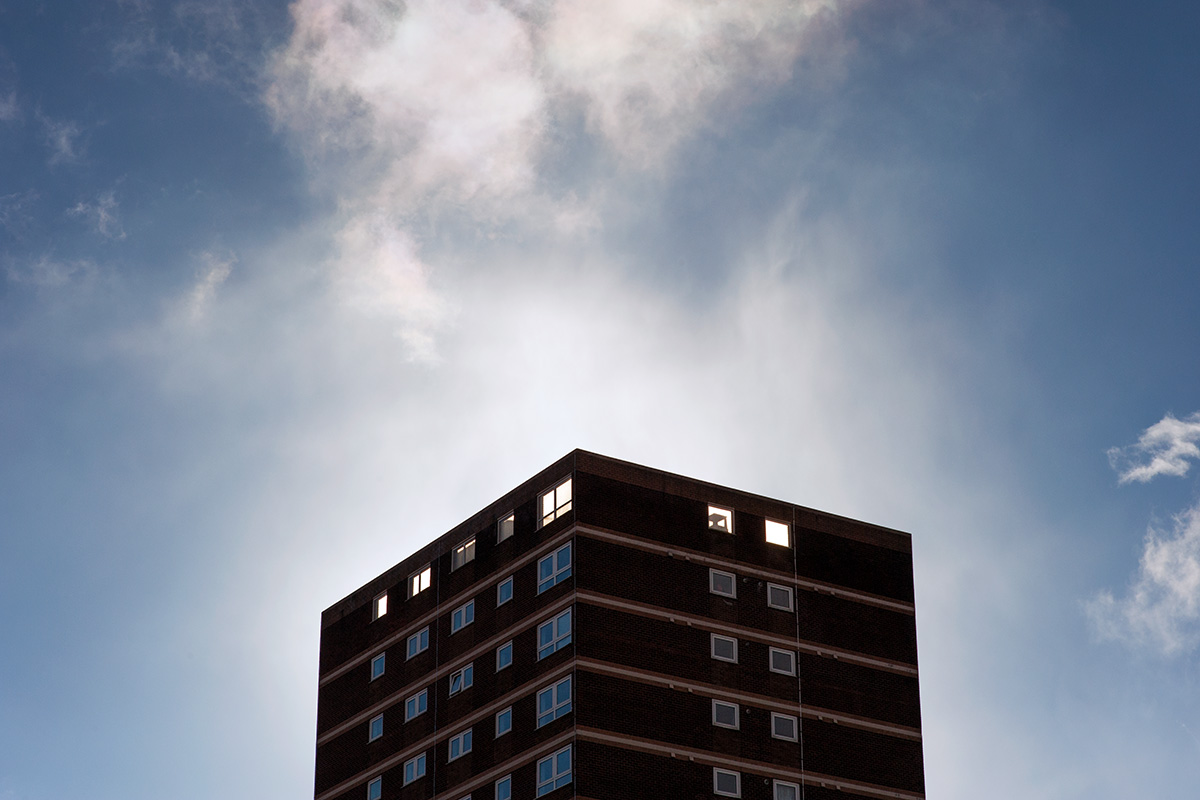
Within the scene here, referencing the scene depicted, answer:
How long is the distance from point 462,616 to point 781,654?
55.9 ft

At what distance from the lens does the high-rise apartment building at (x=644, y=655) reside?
93.8 metres

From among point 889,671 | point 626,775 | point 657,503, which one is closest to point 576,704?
point 626,775

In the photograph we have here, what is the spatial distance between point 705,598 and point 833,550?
Result: 9651mm

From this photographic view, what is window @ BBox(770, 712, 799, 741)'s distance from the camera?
9706 centimetres

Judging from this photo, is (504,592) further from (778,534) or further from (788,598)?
(778,534)

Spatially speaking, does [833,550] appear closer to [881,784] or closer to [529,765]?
[881,784]

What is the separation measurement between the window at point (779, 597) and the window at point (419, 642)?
18865mm

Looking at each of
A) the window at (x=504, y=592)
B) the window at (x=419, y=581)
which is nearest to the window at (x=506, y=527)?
the window at (x=504, y=592)

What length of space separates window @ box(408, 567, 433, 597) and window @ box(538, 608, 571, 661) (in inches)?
507

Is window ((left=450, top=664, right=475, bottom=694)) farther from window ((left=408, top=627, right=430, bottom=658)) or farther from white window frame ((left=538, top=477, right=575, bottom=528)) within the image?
white window frame ((left=538, top=477, right=575, bottom=528))

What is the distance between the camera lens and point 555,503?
99.3m

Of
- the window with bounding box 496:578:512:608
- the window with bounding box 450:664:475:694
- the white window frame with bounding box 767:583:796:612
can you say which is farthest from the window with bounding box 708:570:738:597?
the window with bounding box 450:664:475:694

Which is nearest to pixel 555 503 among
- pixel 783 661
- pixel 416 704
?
pixel 783 661

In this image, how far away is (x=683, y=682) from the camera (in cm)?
9538
